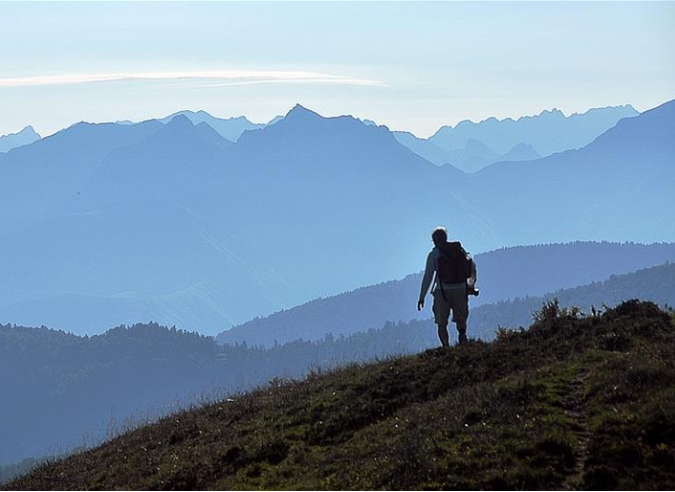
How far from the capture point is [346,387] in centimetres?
1738

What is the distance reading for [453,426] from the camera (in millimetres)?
12570

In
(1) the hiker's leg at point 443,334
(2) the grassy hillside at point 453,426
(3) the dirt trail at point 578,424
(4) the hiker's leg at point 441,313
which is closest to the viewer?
(3) the dirt trail at point 578,424

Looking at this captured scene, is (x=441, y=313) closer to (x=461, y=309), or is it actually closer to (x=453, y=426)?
(x=461, y=309)

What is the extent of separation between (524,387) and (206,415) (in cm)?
694

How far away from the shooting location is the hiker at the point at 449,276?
60.7 ft

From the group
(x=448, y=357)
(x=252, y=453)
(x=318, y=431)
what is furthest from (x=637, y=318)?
(x=252, y=453)

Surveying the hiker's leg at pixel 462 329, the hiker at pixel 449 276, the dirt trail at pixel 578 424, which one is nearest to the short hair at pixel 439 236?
the hiker at pixel 449 276

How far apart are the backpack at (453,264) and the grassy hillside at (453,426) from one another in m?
1.38

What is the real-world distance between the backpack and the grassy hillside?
1.38 metres

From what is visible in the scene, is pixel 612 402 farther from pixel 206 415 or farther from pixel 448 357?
pixel 206 415

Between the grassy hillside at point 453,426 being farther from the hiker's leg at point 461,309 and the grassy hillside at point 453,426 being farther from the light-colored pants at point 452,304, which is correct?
the light-colored pants at point 452,304

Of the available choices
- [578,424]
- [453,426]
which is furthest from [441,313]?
[578,424]

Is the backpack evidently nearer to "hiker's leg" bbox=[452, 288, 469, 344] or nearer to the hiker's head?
the hiker's head

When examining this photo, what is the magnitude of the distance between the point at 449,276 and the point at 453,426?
6.35 m
